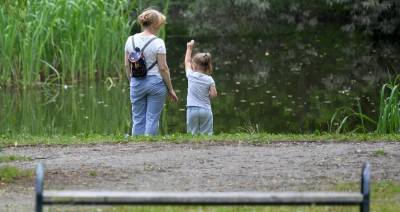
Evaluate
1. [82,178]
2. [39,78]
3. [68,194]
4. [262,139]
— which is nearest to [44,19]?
[39,78]

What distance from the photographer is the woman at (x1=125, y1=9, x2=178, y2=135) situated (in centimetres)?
1037

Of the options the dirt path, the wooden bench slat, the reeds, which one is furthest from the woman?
the reeds

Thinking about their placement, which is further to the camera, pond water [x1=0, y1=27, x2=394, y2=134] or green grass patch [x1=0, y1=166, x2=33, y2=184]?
pond water [x1=0, y1=27, x2=394, y2=134]

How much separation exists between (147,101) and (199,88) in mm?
588

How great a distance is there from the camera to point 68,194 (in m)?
5.09

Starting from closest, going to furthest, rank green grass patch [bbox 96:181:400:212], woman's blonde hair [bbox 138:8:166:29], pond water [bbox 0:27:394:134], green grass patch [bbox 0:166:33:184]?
green grass patch [bbox 96:181:400:212]
green grass patch [bbox 0:166:33:184]
woman's blonde hair [bbox 138:8:166:29]
pond water [bbox 0:27:394:134]

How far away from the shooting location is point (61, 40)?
727 inches

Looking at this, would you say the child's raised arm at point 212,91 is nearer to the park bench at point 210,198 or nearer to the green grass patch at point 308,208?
the green grass patch at point 308,208

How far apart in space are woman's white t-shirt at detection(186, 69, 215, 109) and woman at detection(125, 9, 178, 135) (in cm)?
24

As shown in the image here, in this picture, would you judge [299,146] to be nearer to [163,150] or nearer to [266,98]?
[163,150]

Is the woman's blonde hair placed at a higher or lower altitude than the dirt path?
higher

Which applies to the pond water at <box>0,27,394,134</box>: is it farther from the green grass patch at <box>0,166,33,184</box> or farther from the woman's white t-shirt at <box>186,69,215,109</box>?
the green grass patch at <box>0,166,33,184</box>

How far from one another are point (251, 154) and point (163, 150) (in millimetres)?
837

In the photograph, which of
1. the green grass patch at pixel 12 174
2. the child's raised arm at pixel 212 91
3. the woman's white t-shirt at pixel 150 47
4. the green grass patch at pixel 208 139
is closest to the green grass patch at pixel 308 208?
the green grass patch at pixel 12 174
